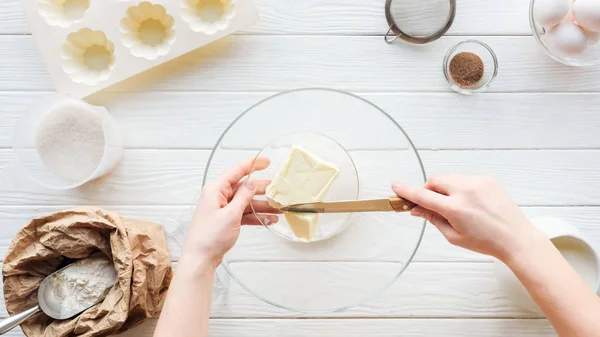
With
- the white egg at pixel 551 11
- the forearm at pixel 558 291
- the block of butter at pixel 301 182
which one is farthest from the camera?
the white egg at pixel 551 11

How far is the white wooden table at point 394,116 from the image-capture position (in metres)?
1.15

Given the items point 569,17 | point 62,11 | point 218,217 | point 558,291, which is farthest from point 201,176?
point 569,17

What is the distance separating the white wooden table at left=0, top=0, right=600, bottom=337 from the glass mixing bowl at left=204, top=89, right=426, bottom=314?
16 cm

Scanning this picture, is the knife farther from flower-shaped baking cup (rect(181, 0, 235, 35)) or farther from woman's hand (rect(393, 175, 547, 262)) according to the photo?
flower-shaped baking cup (rect(181, 0, 235, 35))

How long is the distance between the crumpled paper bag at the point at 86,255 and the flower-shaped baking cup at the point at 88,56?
320 millimetres

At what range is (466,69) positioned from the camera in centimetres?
113

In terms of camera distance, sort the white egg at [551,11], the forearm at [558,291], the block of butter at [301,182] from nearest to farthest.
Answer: the forearm at [558,291] < the block of butter at [301,182] < the white egg at [551,11]

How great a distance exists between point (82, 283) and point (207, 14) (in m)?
0.64

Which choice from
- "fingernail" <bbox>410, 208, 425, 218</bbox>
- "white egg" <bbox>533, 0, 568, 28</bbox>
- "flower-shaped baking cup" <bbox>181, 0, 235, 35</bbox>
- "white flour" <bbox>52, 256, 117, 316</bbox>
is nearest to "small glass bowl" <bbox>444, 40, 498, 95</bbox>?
"white egg" <bbox>533, 0, 568, 28</bbox>

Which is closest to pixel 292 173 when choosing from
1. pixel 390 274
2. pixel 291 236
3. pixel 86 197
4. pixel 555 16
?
pixel 291 236

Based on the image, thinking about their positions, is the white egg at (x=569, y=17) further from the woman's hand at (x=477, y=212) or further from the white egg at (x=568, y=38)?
the woman's hand at (x=477, y=212)

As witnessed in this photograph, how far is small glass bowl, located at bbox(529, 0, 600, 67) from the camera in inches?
43.8

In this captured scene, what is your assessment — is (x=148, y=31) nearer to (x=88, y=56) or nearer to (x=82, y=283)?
(x=88, y=56)

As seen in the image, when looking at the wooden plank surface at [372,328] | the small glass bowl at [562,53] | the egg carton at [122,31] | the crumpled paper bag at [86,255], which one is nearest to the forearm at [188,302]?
the crumpled paper bag at [86,255]
